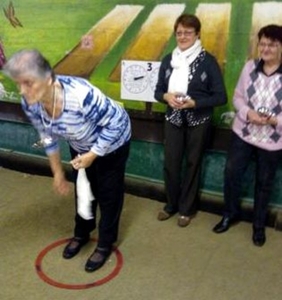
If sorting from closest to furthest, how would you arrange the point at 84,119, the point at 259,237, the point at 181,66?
1. the point at 84,119
2. the point at 181,66
3. the point at 259,237

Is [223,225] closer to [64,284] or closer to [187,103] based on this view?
[187,103]

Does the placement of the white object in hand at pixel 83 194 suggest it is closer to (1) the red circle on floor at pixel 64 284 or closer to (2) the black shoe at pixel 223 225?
(1) the red circle on floor at pixel 64 284

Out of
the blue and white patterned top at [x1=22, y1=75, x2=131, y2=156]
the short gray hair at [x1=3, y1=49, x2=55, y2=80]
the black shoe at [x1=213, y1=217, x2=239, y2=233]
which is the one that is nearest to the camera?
the short gray hair at [x1=3, y1=49, x2=55, y2=80]

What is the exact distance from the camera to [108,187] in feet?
6.88

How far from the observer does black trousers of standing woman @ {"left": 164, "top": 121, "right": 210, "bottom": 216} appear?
8.19ft

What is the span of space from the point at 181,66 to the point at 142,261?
3.64ft

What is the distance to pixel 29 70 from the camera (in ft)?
5.20

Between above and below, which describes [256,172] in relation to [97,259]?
above

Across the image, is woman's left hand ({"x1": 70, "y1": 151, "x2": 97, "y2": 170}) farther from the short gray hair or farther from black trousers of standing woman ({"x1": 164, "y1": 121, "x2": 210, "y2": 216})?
black trousers of standing woman ({"x1": 164, "y1": 121, "x2": 210, "y2": 216})

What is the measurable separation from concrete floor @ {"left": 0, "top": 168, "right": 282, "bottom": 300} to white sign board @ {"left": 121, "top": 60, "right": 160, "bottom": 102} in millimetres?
774

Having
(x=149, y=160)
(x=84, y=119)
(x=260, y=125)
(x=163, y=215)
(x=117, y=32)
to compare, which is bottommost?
(x=163, y=215)

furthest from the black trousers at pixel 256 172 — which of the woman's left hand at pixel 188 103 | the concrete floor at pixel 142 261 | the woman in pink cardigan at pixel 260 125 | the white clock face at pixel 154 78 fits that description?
the white clock face at pixel 154 78

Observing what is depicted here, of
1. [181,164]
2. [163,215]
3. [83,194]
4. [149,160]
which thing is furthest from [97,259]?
[149,160]

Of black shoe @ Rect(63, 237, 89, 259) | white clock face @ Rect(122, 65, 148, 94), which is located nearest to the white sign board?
white clock face @ Rect(122, 65, 148, 94)
